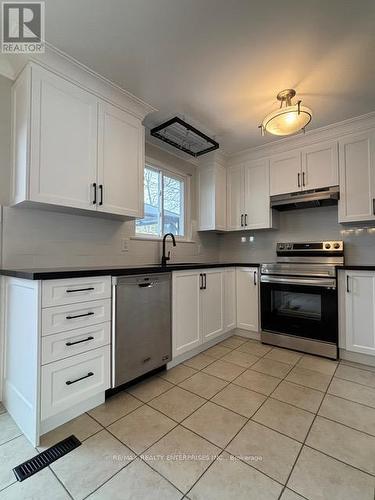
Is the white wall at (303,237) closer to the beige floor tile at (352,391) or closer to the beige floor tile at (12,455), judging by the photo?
the beige floor tile at (352,391)

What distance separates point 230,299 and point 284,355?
0.86m

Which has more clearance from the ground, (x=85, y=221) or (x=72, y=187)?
(x=72, y=187)

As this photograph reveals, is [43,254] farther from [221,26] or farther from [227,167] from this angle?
[227,167]

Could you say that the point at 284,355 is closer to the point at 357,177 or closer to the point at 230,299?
the point at 230,299

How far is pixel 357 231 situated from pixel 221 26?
96.9 inches

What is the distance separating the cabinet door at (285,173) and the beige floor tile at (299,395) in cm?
212

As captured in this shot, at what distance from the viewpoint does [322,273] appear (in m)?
2.59

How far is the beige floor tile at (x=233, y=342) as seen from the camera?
2.91m

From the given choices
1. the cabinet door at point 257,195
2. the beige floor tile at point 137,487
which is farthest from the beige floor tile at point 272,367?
the cabinet door at point 257,195

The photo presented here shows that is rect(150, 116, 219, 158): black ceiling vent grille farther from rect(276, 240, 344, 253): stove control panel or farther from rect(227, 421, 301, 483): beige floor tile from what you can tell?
rect(227, 421, 301, 483): beige floor tile

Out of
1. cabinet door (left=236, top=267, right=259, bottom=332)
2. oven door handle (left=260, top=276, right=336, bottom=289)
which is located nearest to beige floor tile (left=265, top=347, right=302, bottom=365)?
cabinet door (left=236, top=267, right=259, bottom=332)

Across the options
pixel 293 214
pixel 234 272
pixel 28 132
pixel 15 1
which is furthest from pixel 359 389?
pixel 15 1

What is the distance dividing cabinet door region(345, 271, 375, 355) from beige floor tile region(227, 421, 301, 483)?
1497 millimetres

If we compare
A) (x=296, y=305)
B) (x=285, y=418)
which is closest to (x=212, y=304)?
(x=296, y=305)
